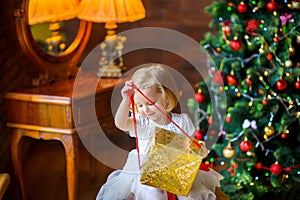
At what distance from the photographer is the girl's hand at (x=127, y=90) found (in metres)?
1.25

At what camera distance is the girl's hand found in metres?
1.25

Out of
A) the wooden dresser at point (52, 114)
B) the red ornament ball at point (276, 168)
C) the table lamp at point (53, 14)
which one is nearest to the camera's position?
the wooden dresser at point (52, 114)

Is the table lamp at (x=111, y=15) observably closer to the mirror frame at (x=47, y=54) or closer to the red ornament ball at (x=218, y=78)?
the mirror frame at (x=47, y=54)

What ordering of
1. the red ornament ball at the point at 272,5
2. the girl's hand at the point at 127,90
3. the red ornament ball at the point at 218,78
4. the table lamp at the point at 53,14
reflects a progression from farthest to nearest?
1. the red ornament ball at the point at 272,5
2. the table lamp at the point at 53,14
3. the red ornament ball at the point at 218,78
4. the girl's hand at the point at 127,90

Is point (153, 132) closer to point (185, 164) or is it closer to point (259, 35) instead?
point (185, 164)

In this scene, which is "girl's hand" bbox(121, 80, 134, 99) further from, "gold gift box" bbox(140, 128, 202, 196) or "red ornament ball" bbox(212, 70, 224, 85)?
"red ornament ball" bbox(212, 70, 224, 85)

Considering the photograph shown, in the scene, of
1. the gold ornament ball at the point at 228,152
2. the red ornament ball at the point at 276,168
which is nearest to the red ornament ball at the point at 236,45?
the gold ornament ball at the point at 228,152

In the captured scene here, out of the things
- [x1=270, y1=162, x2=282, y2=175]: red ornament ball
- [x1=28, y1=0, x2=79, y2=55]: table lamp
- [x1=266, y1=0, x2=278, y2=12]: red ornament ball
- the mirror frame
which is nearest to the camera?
the mirror frame

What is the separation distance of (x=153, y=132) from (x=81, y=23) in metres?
1.37

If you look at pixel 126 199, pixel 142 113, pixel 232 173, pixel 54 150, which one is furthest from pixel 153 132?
pixel 54 150

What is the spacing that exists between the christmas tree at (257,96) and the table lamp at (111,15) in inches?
16.7

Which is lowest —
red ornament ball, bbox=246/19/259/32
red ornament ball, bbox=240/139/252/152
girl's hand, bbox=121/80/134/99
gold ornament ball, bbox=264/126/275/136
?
red ornament ball, bbox=240/139/252/152

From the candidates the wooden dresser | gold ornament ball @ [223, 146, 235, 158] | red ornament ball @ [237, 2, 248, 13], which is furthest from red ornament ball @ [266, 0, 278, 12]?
the wooden dresser

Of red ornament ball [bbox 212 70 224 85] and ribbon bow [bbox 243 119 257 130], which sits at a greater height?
red ornament ball [bbox 212 70 224 85]
